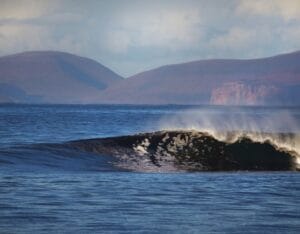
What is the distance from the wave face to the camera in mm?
26328

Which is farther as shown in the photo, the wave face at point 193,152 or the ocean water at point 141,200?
the wave face at point 193,152

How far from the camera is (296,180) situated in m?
21.3

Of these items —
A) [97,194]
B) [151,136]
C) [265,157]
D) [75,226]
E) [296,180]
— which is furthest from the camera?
[151,136]

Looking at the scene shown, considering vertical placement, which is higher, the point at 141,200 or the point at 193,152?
the point at 193,152

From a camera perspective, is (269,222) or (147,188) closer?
(269,222)

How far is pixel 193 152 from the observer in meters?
29.4

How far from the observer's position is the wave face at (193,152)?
26.3m

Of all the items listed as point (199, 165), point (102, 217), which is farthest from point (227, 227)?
point (199, 165)

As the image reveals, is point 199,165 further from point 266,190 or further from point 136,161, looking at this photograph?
point 266,190

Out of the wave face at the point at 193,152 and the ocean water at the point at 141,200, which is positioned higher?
the wave face at the point at 193,152

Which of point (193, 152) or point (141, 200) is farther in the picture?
point (193, 152)

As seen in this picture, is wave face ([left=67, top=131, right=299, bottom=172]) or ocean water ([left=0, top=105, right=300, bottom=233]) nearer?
ocean water ([left=0, top=105, right=300, bottom=233])

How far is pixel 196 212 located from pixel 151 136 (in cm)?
1692

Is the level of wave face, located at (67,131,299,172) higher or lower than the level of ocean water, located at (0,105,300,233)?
higher
